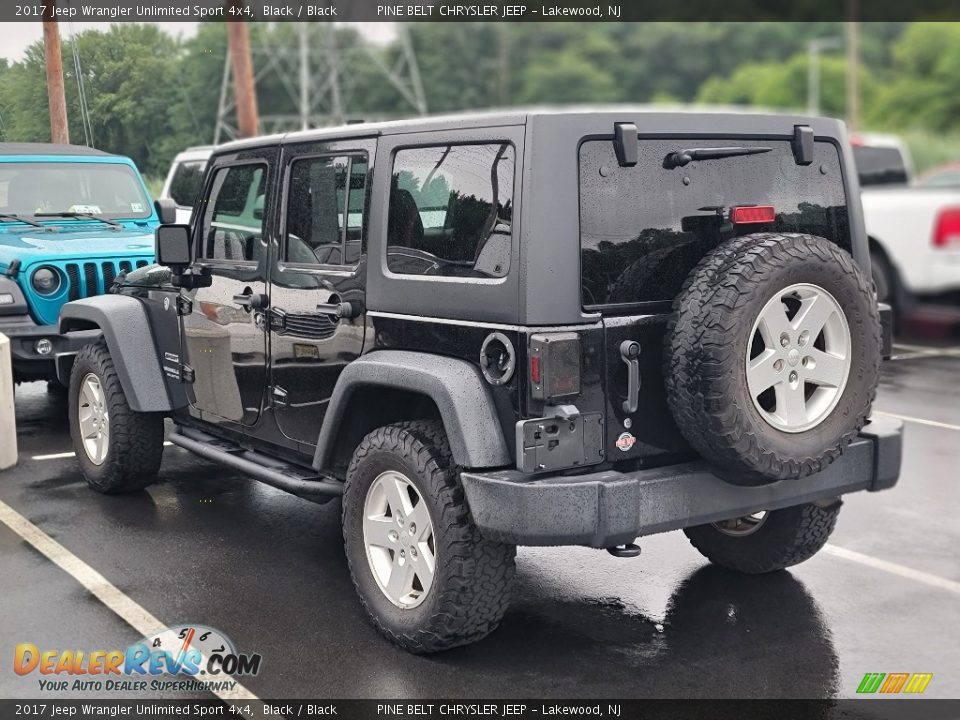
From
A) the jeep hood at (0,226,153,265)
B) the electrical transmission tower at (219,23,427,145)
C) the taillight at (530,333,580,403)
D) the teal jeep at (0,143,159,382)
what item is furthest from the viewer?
the electrical transmission tower at (219,23,427,145)

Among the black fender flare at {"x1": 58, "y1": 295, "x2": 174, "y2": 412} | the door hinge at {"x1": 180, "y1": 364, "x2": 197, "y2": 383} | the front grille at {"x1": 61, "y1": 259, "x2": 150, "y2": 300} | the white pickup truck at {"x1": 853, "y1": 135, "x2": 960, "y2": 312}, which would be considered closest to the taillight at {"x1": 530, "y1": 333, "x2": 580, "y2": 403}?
the door hinge at {"x1": 180, "y1": 364, "x2": 197, "y2": 383}

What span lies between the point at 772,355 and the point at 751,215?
57cm

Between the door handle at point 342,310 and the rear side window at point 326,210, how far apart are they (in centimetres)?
18

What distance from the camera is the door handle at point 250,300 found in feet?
17.5

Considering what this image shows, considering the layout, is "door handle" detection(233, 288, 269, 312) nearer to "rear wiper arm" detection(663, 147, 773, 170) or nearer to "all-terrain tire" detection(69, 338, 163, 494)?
"all-terrain tire" detection(69, 338, 163, 494)

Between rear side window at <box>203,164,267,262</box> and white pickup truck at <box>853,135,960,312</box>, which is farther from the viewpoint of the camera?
white pickup truck at <box>853,135,960,312</box>

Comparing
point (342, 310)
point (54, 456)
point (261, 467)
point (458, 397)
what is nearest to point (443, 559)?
point (458, 397)

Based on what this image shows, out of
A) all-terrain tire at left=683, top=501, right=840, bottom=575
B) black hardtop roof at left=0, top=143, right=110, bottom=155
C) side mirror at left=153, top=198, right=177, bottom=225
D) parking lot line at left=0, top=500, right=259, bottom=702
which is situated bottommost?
parking lot line at left=0, top=500, right=259, bottom=702

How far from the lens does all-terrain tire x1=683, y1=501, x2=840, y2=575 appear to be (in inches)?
204

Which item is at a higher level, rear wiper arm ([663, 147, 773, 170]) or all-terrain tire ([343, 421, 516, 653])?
rear wiper arm ([663, 147, 773, 170])

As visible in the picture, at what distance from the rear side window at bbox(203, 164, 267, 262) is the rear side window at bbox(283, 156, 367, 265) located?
286 millimetres

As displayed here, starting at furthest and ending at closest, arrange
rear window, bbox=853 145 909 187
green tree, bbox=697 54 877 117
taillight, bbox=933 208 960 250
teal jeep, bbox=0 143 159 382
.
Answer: green tree, bbox=697 54 877 117 → rear window, bbox=853 145 909 187 → taillight, bbox=933 208 960 250 → teal jeep, bbox=0 143 159 382

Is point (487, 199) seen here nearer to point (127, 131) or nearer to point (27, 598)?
point (27, 598)

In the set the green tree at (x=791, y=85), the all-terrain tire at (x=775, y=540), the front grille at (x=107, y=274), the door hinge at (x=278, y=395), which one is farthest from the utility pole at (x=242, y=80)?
the green tree at (x=791, y=85)
